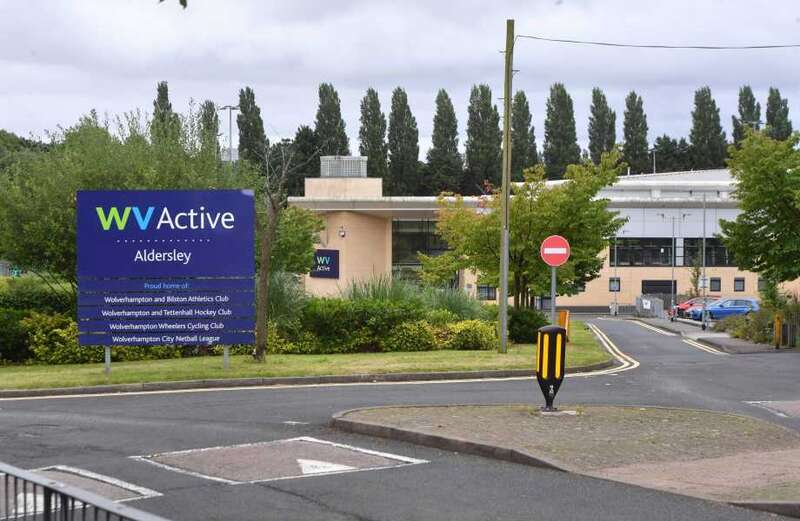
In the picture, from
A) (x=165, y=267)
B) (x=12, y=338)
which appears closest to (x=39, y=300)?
(x=12, y=338)

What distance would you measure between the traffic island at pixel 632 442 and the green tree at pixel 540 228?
18002 millimetres

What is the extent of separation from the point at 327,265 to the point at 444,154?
40389mm

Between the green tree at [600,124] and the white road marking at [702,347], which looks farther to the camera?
the green tree at [600,124]

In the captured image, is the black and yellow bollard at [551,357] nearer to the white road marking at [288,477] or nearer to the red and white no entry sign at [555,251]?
the white road marking at [288,477]

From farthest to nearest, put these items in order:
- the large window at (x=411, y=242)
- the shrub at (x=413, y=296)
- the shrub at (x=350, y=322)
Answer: the large window at (x=411, y=242) < the shrub at (x=413, y=296) < the shrub at (x=350, y=322)

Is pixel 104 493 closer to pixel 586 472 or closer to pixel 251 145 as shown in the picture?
pixel 586 472

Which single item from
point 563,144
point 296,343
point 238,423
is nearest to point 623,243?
point 563,144

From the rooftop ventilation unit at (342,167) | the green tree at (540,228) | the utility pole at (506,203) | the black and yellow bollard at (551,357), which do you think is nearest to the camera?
the black and yellow bollard at (551,357)

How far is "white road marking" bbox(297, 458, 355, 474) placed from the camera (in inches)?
381

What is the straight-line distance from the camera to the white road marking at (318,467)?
9680mm

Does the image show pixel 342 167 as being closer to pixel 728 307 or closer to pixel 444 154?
pixel 728 307

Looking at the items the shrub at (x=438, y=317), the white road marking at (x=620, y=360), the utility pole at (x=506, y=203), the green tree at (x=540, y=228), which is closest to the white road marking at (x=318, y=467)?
the white road marking at (x=620, y=360)

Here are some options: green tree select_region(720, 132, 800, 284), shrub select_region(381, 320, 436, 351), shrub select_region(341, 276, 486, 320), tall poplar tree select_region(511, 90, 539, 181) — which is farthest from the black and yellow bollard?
tall poplar tree select_region(511, 90, 539, 181)

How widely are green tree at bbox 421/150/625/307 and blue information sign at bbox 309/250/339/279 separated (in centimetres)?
3198
